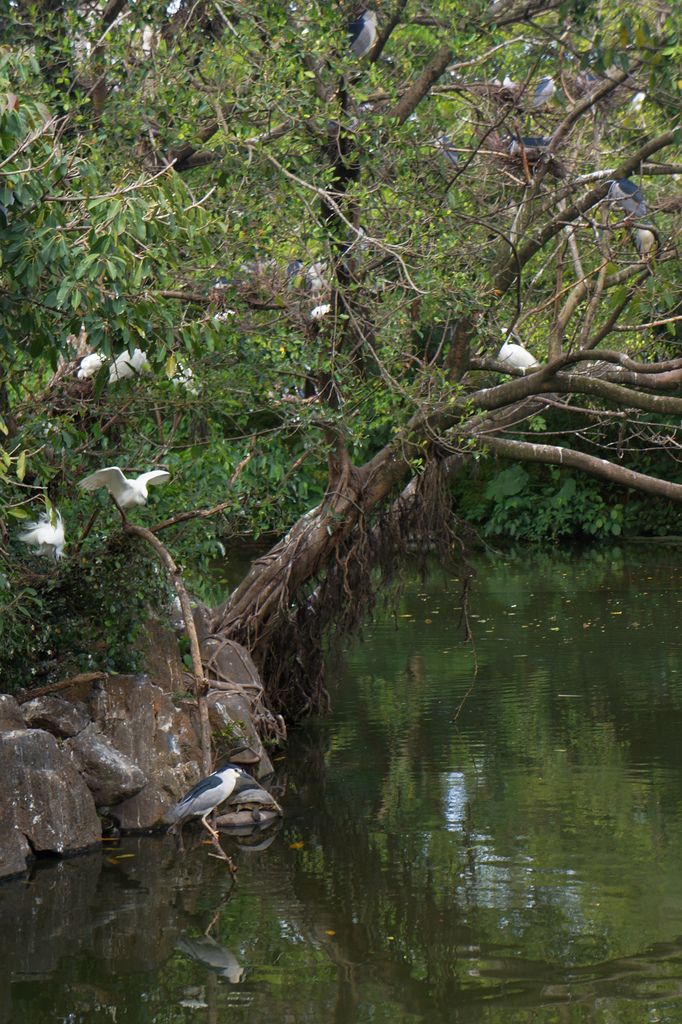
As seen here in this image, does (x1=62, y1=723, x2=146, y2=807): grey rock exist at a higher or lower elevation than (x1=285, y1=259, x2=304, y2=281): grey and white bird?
lower

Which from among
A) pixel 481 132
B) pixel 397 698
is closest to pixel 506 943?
pixel 397 698

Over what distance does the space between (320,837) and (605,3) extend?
4.35m

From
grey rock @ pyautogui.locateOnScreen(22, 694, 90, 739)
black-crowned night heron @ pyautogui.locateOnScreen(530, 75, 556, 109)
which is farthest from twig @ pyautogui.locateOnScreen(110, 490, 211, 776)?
black-crowned night heron @ pyautogui.locateOnScreen(530, 75, 556, 109)

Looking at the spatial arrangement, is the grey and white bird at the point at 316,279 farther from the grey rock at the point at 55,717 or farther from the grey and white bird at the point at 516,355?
the grey rock at the point at 55,717

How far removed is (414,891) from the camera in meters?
4.52

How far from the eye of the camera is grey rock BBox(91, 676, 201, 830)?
5.61 m

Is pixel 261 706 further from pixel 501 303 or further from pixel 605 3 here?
pixel 605 3

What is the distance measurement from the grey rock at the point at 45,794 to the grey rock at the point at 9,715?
0.09m

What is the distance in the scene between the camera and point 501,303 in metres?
6.97

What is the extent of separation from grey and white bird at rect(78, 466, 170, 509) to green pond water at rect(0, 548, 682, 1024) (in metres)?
1.75

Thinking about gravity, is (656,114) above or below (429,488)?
above

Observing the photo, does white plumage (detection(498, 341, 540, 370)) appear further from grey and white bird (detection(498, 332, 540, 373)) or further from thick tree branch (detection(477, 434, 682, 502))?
thick tree branch (detection(477, 434, 682, 502))

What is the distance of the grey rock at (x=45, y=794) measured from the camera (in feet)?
16.3

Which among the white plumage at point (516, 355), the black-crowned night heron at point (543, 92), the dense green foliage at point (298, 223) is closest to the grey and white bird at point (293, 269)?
the dense green foliage at point (298, 223)
